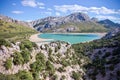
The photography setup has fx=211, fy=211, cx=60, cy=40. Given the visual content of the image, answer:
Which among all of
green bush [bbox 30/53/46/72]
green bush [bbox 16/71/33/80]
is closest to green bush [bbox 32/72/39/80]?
green bush [bbox 30/53/46/72]

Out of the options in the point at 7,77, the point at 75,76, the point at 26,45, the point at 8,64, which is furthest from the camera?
Answer: the point at 75,76

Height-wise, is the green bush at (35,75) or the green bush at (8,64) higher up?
the green bush at (8,64)

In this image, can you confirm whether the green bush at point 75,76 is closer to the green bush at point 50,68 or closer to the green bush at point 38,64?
the green bush at point 50,68

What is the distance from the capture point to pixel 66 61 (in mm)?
65375

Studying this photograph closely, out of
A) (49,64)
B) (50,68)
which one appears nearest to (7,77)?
(50,68)

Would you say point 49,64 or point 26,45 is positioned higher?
point 26,45

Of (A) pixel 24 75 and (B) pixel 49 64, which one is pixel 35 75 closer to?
(A) pixel 24 75

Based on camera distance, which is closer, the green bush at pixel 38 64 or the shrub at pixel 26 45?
the green bush at pixel 38 64

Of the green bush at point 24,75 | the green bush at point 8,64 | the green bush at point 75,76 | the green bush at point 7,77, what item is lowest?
the green bush at point 75,76

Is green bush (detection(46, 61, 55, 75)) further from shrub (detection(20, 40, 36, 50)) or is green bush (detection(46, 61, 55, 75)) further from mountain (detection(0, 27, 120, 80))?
shrub (detection(20, 40, 36, 50))

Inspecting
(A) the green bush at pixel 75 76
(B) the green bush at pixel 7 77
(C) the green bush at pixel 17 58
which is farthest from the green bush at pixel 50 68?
(B) the green bush at pixel 7 77

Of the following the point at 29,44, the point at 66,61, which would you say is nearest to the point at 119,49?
the point at 66,61

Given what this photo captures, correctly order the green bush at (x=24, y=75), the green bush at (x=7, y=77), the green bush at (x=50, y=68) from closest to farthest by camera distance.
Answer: the green bush at (x=7, y=77), the green bush at (x=24, y=75), the green bush at (x=50, y=68)

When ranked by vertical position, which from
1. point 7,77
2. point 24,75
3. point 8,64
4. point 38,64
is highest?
point 8,64
